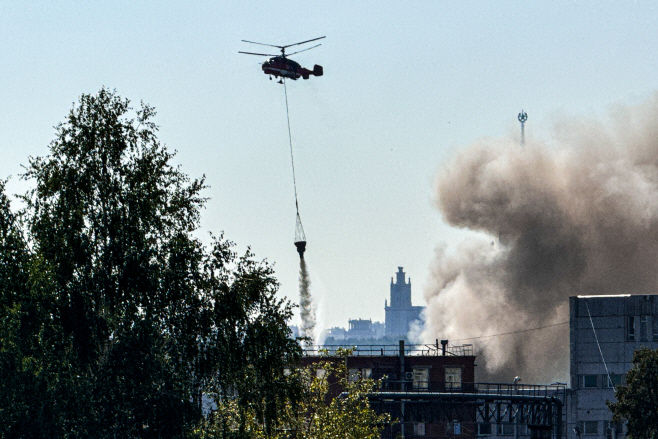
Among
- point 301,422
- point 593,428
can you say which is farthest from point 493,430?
point 301,422

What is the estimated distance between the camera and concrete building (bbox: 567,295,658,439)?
10162 centimetres

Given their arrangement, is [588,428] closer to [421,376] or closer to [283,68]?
[421,376]

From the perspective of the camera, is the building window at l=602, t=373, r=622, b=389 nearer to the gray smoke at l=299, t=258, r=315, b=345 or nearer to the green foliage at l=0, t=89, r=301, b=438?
the gray smoke at l=299, t=258, r=315, b=345

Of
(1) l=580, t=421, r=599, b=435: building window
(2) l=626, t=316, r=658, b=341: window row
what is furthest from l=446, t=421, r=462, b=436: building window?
(2) l=626, t=316, r=658, b=341: window row

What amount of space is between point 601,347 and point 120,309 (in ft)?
257

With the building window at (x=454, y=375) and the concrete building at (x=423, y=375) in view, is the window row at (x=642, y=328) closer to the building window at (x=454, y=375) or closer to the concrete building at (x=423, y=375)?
the concrete building at (x=423, y=375)

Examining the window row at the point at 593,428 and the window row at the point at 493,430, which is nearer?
the window row at the point at 593,428

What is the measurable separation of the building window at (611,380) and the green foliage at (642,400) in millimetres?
30061

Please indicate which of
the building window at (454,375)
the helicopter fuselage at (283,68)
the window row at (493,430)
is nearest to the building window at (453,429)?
the building window at (454,375)

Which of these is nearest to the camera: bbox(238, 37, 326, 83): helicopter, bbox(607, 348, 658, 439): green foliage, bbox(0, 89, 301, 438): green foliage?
bbox(0, 89, 301, 438): green foliage

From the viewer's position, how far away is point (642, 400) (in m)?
71.4

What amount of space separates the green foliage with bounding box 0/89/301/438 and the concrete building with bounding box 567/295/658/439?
237 ft

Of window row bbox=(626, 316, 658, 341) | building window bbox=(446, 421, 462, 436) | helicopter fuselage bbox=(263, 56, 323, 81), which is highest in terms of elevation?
helicopter fuselage bbox=(263, 56, 323, 81)

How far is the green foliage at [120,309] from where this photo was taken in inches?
1248
